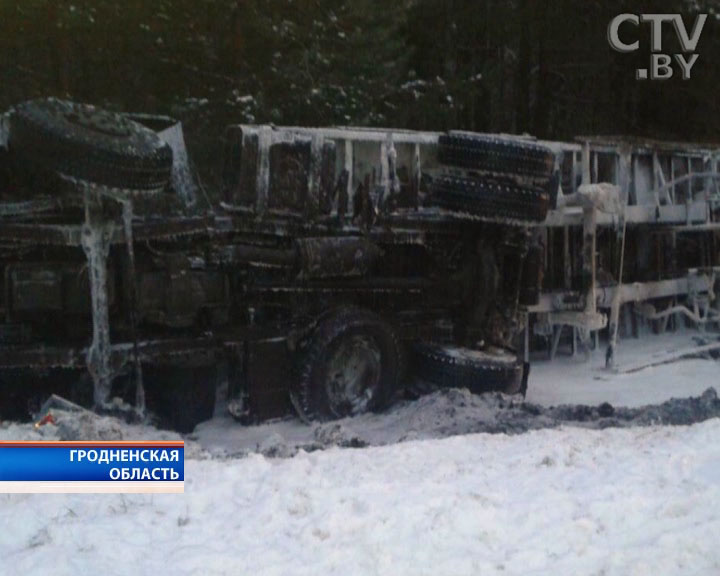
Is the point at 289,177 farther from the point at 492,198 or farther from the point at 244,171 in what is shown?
the point at 492,198

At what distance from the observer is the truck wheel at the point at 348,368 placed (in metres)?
6.68

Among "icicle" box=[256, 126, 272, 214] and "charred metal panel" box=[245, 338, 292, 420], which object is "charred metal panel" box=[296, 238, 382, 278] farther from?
"charred metal panel" box=[245, 338, 292, 420]

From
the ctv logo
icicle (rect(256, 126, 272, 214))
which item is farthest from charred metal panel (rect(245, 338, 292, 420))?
the ctv logo

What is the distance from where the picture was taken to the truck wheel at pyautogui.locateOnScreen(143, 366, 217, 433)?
6402mm

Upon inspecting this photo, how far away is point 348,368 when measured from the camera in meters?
6.99

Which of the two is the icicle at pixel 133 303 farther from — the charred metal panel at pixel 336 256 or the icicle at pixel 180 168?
the charred metal panel at pixel 336 256

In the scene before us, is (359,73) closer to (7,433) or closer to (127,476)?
(7,433)

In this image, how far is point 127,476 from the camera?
4.09 meters

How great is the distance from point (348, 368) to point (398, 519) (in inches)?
118

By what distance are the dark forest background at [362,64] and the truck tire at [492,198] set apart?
2.15m

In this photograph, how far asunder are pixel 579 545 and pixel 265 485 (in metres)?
1.47

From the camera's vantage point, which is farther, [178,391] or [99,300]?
[178,391]

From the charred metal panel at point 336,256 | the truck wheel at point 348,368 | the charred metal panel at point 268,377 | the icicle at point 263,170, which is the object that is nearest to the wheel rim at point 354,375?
the truck wheel at point 348,368

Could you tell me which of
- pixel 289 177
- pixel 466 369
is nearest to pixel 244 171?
pixel 289 177
